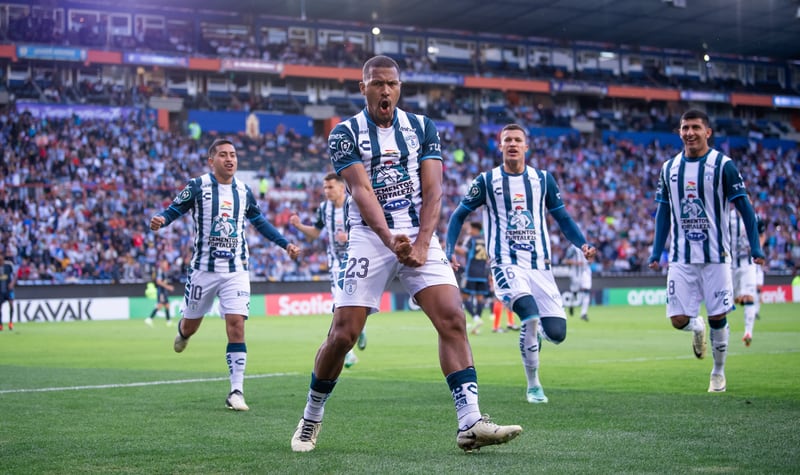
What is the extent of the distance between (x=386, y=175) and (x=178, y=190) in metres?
35.1

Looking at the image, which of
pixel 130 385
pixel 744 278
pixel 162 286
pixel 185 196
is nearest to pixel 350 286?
pixel 185 196

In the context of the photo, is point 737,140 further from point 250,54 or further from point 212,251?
point 212,251

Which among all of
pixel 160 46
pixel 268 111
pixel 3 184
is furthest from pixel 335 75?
pixel 3 184

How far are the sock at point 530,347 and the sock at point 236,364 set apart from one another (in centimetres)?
279

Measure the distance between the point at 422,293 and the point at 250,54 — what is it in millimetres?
47564

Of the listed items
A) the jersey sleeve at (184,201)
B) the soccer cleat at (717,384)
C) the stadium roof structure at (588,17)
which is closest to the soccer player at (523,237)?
the soccer cleat at (717,384)

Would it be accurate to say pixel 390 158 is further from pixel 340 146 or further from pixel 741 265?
pixel 741 265

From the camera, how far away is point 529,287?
386 inches

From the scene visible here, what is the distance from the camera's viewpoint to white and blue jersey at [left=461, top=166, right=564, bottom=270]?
394 inches

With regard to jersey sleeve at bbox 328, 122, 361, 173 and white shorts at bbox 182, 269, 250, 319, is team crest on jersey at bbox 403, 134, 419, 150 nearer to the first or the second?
jersey sleeve at bbox 328, 122, 361, 173

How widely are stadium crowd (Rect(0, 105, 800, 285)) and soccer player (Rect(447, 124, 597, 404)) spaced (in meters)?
26.2

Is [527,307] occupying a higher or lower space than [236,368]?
higher

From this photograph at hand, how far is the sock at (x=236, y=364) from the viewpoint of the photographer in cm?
969

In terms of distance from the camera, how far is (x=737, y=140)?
61.7 meters
